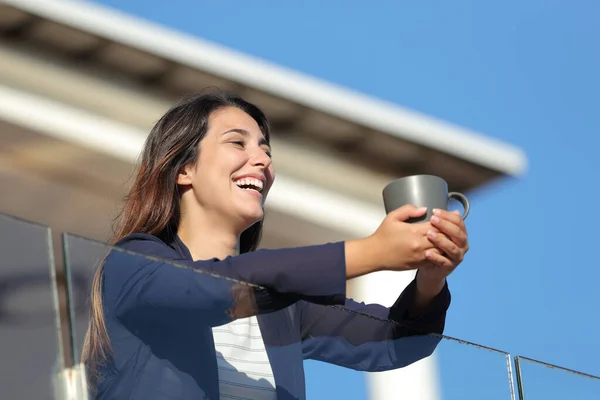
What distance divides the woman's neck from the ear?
108 millimetres

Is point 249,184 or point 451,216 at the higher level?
point 249,184

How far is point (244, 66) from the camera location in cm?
573

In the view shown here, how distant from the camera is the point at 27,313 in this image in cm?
170

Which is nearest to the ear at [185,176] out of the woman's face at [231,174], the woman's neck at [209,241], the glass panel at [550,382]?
the woman's face at [231,174]

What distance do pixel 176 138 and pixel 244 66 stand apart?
3.11m

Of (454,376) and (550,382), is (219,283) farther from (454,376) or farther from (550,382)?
(550,382)

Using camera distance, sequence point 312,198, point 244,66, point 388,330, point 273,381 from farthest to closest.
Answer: point 312,198, point 244,66, point 388,330, point 273,381

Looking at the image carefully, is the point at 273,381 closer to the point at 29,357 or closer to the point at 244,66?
the point at 29,357

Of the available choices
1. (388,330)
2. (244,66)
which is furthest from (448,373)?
(244,66)

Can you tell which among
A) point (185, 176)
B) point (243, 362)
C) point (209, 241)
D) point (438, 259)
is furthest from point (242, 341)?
point (185, 176)

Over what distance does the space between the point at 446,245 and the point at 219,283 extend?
436mm

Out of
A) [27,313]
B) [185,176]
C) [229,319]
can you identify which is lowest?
[27,313]

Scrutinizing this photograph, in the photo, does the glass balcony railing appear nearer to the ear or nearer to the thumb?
the thumb

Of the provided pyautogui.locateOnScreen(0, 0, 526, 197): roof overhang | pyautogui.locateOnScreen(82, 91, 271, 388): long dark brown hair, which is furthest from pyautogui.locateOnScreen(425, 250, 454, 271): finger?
pyautogui.locateOnScreen(0, 0, 526, 197): roof overhang
